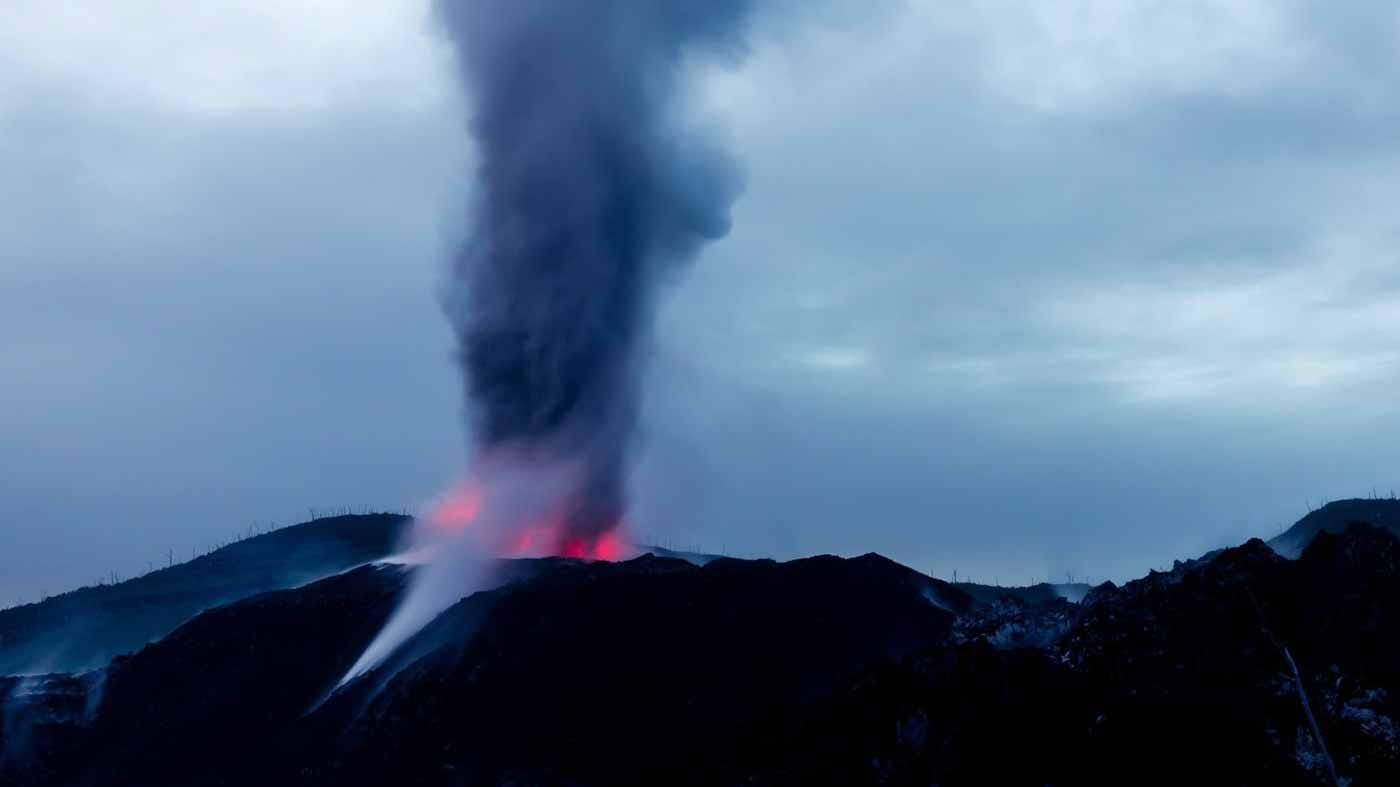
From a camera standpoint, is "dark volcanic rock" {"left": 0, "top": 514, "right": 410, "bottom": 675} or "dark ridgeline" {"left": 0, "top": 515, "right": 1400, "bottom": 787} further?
"dark volcanic rock" {"left": 0, "top": 514, "right": 410, "bottom": 675}

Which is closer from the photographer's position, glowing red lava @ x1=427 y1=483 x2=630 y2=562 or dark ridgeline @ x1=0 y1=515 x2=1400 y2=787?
dark ridgeline @ x1=0 y1=515 x2=1400 y2=787

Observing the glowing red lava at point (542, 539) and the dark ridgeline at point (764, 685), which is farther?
→ the glowing red lava at point (542, 539)

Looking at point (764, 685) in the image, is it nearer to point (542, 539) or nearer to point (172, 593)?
point (542, 539)

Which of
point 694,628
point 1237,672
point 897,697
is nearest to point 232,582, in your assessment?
point 694,628

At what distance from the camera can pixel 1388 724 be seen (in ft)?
119

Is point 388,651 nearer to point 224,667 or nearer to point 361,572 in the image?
point 224,667

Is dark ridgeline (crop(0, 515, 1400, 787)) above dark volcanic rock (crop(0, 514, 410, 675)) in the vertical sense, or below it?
below

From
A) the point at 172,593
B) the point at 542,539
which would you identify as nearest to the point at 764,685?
the point at 542,539

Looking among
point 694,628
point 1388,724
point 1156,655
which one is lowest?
point 1388,724

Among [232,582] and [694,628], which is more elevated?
[232,582]

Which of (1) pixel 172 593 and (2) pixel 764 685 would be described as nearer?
(2) pixel 764 685

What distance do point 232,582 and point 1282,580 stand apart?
338 ft

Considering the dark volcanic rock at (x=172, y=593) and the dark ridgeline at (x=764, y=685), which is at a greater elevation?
the dark volcanic rock at (x=172, y=593)

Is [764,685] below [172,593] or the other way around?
below
